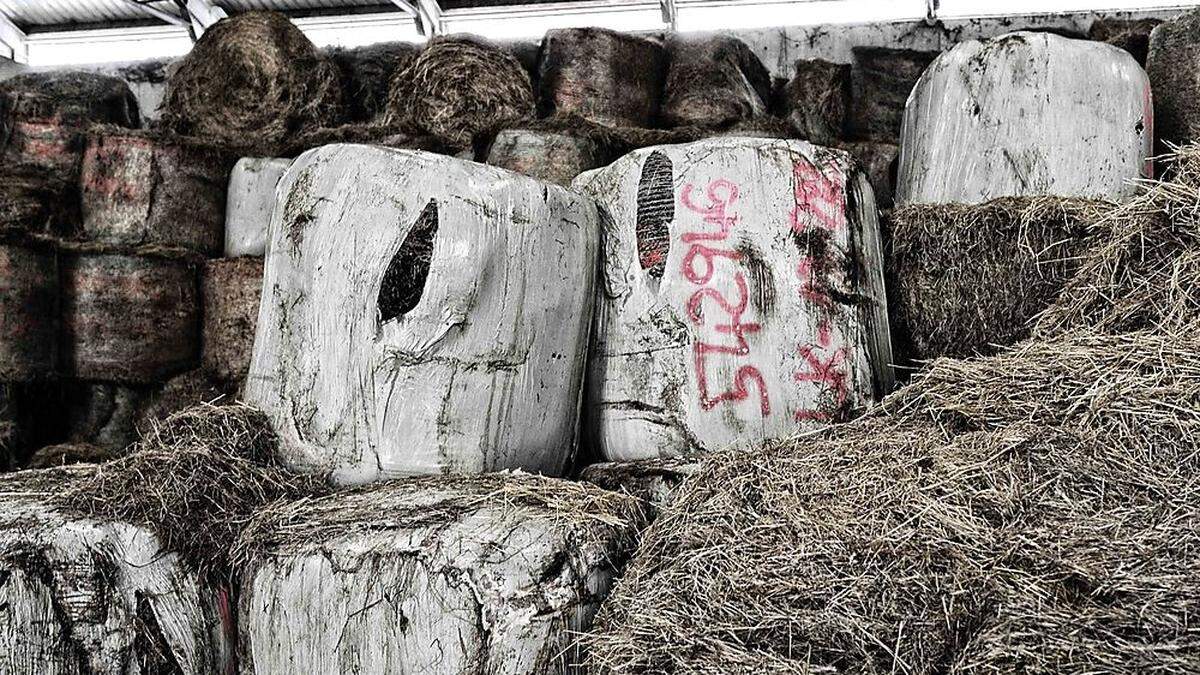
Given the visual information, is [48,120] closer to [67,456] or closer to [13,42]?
[67,456]

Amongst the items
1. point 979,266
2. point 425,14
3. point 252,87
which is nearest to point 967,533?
point 979,266

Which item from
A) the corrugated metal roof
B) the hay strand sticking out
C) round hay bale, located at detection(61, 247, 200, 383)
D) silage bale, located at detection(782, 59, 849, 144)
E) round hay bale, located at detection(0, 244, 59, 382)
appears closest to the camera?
the hay strand sticking out

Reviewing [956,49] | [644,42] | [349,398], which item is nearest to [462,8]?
[644,42]

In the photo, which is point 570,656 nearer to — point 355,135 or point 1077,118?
point 1077,118

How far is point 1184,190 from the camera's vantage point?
9.50 ft

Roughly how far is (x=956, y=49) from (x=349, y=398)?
2.07m

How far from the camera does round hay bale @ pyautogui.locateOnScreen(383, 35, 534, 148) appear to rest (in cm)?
488

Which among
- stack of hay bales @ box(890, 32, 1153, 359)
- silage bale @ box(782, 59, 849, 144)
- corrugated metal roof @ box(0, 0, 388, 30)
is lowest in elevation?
stack of hay bales @ box(890, 32, 1153, 359)

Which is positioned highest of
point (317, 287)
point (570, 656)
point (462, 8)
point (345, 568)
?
point (462, 8)

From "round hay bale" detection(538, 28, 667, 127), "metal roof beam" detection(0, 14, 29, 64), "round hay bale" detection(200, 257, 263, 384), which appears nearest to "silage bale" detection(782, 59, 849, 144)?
"round hay bale" detection(538, 28, 667, 127)

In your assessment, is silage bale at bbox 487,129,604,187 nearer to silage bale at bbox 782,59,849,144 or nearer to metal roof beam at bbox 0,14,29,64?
silage bale at bbox 782,59,849,144

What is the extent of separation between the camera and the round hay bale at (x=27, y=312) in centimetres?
421

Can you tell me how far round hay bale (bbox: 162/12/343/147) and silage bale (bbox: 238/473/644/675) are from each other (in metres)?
2.73

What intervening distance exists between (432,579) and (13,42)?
6.76 metres
